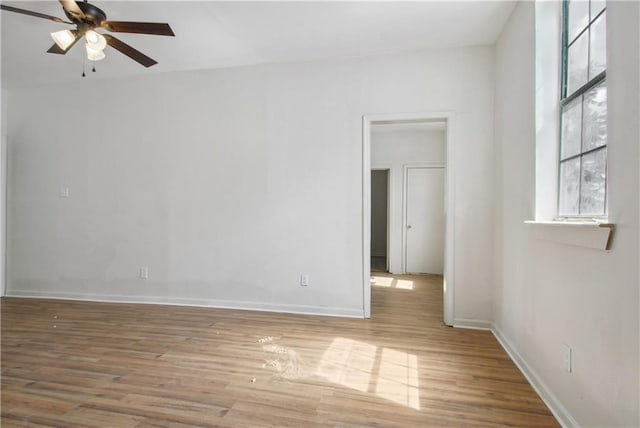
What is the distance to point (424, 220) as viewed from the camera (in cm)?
552

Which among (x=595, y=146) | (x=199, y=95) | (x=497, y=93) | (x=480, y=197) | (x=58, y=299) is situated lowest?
(x=58, y=299)

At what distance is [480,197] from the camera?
2959 millimetres

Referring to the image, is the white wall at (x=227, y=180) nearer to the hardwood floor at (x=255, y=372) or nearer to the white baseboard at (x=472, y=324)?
the white baseboard at (x=472, y=324)

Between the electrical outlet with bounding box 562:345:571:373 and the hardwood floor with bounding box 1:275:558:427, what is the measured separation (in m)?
0.31

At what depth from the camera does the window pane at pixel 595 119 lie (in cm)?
144

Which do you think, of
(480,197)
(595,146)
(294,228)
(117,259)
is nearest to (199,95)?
(294,228)

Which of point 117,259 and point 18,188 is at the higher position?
point 18,188

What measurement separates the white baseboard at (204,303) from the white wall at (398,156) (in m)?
2.53

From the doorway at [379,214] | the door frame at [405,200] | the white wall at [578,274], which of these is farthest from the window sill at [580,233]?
the doorway at [379,214]

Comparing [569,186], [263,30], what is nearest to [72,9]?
[263,30]

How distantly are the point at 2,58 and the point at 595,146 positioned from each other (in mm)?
5287

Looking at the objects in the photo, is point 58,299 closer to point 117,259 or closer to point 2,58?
point 117,259

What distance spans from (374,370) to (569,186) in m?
1.69

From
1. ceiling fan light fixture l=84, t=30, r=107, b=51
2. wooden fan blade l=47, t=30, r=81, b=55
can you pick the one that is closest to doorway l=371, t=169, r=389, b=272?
ceiling fan light fixture l=84, t=30, r=107, b=51
